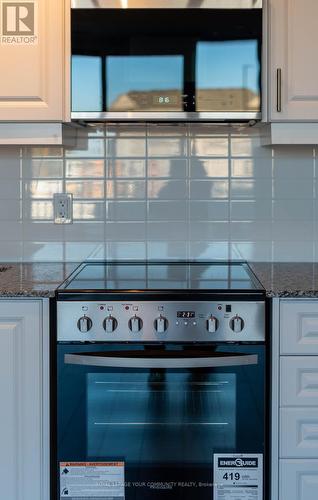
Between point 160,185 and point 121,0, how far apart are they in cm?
72

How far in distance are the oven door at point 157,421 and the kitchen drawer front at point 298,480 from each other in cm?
7

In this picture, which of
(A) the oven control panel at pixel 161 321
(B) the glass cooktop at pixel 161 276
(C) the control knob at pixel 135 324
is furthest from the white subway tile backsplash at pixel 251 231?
(C) the control knob at pixel 135 324

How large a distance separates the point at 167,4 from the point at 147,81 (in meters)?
0.26

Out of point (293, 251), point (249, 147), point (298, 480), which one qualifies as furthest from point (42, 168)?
point (298, 480)

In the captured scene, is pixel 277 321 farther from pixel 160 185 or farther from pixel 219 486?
pixel 160 185

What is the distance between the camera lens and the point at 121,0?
2453 mm

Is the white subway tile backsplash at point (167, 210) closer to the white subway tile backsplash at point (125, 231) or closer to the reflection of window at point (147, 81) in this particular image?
the white subway tile backsplash at point (125, 231)

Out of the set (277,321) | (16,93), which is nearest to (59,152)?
(16,93)

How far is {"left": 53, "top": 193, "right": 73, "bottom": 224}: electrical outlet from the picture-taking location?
2.87 metres

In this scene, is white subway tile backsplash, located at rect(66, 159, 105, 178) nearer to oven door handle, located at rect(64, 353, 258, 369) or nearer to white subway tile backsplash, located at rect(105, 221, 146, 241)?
white subway tile backsplash, located at rect(105, 221, 146, 241)

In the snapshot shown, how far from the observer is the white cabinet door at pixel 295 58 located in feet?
8.18

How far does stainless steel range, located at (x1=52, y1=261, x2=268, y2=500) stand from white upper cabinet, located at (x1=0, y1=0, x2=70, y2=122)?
2.16 feet

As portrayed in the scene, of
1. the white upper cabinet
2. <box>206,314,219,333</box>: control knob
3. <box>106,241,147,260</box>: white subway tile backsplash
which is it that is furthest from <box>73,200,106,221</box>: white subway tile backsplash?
<box>206,314,219,333</box>: control knob

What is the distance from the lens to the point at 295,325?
2217mm
